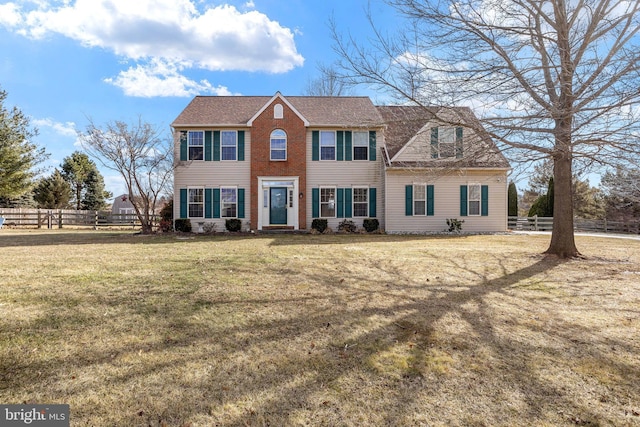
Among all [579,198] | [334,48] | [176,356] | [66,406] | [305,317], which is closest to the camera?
[66,406]

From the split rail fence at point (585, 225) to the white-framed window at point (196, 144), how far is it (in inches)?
757

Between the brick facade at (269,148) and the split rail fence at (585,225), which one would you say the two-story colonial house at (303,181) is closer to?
the brick facade at (269,148)

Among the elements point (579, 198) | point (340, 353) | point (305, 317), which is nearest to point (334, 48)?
point (305, 317)

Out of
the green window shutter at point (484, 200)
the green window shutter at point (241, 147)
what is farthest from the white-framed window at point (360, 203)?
the green window shutter at point (241, 147)

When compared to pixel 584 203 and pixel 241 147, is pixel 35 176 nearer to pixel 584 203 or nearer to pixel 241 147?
pixel 241 147

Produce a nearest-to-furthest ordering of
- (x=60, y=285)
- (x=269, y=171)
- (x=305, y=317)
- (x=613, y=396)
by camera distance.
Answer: (x=613, y=396)
(x=305, y=317)
(x=60, y=285)
(x=269, y=171)

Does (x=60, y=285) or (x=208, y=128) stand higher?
(x=208, y=128)

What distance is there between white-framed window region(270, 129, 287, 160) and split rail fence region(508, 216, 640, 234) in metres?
15.3

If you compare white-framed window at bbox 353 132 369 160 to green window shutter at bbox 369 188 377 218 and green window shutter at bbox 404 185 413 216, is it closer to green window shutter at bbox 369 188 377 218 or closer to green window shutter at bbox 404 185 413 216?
green window shutter at bbox 369 188 377 218

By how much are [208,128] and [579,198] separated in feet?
91.9

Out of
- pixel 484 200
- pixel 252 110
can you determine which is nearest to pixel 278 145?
pixel 252 110

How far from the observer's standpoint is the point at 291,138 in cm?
1691

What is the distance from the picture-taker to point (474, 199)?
55.8 ft

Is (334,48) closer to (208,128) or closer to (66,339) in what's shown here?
(66,339)
